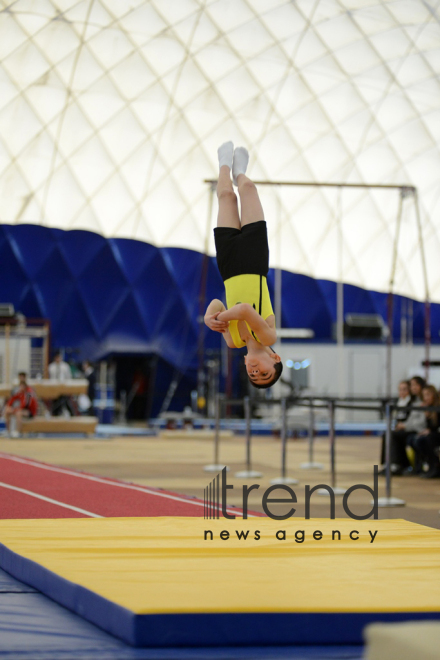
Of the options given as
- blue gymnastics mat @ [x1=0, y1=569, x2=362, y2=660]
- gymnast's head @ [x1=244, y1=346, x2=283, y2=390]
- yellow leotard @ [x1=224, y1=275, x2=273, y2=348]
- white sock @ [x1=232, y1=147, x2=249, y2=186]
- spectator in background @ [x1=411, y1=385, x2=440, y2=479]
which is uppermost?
white sock @ [x1=232, y1=147, x2=249, y2=186]

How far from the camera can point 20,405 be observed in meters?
16.2

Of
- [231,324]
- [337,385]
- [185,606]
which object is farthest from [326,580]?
[337,385]

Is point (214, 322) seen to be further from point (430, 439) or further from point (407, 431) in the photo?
point (407, 431)

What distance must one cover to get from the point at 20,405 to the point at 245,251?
11.2 metres

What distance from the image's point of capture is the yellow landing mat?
3.41m

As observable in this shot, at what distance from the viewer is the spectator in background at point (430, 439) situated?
31.2 ft

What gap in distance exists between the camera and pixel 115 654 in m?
3.15

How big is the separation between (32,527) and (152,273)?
57.4 ft

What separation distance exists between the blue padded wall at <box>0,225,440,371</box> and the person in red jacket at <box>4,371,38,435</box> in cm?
542

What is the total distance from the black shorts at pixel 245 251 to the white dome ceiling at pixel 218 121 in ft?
50.8

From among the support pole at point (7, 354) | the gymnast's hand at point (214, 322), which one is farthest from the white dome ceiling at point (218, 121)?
the gymnast's hand at point (214, 322)

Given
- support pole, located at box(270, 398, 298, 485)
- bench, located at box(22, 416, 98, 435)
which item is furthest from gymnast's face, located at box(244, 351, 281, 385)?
bench, located at box(22, 416, 98, 435)

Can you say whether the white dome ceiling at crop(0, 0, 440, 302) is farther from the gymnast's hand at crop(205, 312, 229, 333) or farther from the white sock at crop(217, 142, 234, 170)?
the gymnast's hand at crop(205, 312, 229, 333)

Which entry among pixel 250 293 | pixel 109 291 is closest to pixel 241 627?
pixel 250 293
